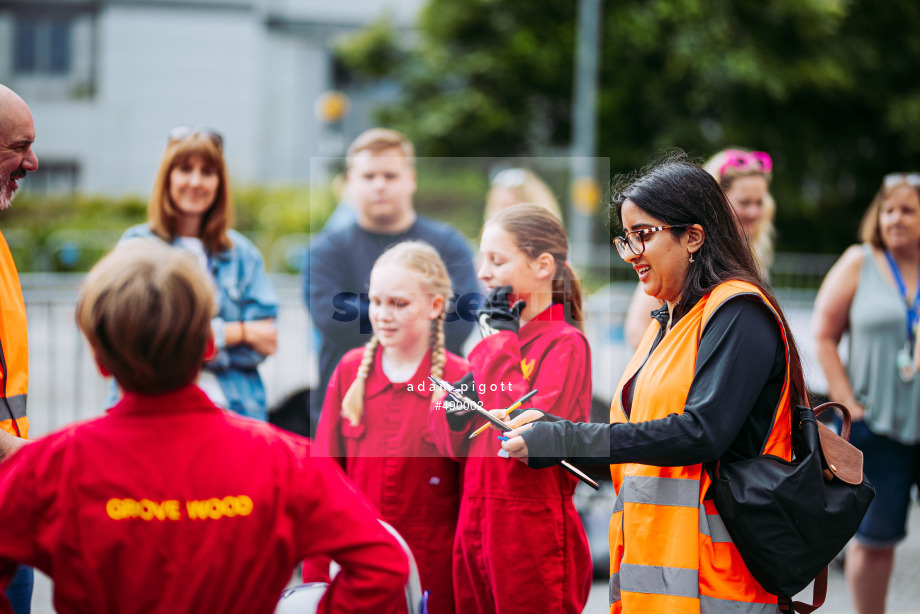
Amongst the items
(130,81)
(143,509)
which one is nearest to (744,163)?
(143,509)

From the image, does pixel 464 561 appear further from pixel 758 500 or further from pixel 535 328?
pixel 758 500

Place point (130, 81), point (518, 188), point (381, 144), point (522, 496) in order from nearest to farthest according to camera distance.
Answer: point (522, 496), point (381, 144), point (518, 188), point (130, 81)

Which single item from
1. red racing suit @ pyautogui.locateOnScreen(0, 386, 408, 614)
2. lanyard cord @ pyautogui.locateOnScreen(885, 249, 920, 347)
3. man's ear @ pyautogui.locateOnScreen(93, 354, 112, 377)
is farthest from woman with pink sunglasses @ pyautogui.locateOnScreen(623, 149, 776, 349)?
man's ear @ pyautogui.locateOnScreen(93, 354, 112, 377)

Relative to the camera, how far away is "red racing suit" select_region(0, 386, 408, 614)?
169 centimetres

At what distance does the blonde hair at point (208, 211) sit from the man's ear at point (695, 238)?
2.15 m

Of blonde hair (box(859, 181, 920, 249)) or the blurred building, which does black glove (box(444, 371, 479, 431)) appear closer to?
blonde hair (box(859, 181, 920, 249))

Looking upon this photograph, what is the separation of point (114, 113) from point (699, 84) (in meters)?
15.9

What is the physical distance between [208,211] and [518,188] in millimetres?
1581

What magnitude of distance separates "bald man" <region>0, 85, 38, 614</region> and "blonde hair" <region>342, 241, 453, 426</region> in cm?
94

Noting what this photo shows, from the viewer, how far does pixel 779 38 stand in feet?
56.1

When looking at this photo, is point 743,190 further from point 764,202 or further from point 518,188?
point 518,188

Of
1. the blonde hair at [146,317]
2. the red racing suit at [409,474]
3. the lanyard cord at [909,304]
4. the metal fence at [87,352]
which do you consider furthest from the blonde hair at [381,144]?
the metal fence at [87,352]

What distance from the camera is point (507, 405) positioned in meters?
2.47

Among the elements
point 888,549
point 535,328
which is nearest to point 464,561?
point 535,328
